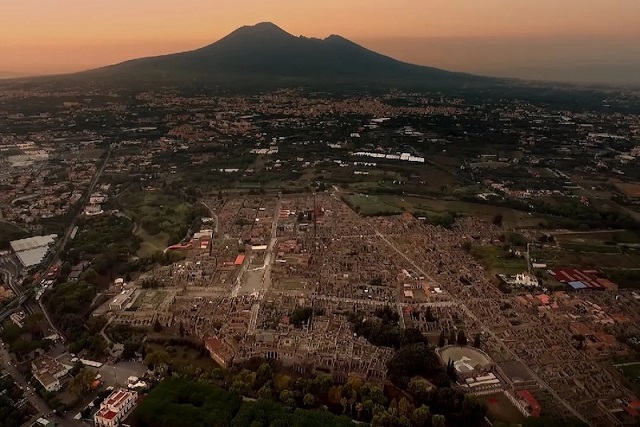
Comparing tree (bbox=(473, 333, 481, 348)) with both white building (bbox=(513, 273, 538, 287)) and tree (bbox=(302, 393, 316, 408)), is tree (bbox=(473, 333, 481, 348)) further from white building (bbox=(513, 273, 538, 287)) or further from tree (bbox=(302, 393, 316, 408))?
tree (bbox=(302, 393, 316, 408))

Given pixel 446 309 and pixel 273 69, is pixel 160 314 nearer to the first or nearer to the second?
pixel 446 309

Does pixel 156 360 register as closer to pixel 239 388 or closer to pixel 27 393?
pixel 239 388

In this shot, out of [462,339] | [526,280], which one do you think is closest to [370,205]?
[526,280]

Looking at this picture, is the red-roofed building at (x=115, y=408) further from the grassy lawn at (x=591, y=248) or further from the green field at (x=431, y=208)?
the grassy lawn at (x=591, y=248)

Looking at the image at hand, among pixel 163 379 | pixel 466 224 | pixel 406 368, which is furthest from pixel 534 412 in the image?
pixel 466 224

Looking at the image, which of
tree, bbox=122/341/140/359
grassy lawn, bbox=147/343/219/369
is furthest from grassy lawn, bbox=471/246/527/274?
tree, bbox=122/341/140/359

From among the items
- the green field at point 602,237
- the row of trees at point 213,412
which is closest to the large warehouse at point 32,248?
the row of trees at point 213,412
